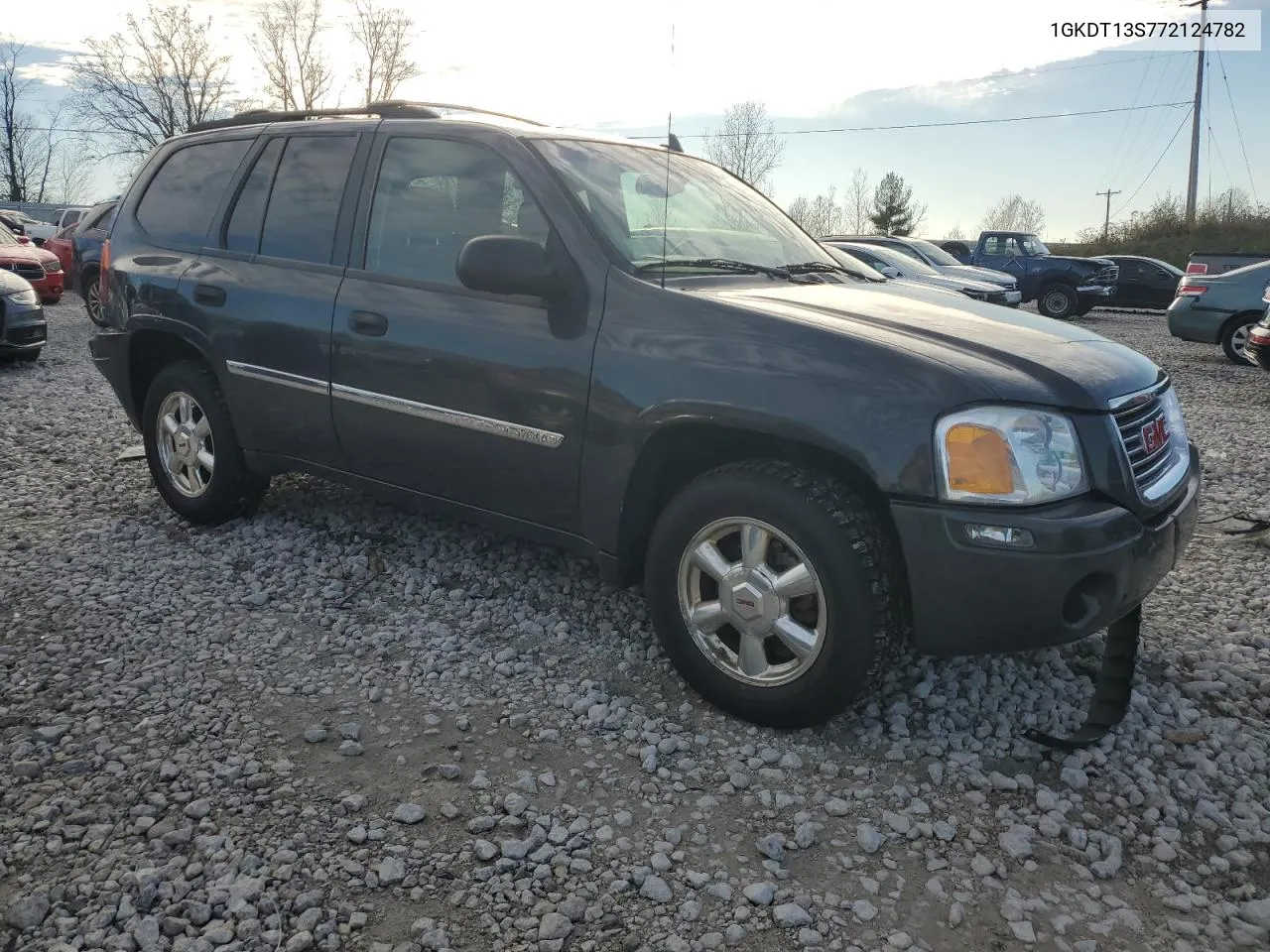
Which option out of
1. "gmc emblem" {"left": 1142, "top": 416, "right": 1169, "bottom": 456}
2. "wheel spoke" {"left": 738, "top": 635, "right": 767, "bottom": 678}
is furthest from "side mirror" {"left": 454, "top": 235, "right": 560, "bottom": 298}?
"gmc emblem" {"left": 1142, "top": 416, "right": 1169, "bottom": 456}

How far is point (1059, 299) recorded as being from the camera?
20906 mm

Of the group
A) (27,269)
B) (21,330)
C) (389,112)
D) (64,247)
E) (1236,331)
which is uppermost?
(389,112)

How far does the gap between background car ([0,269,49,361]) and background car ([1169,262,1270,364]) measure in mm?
13523

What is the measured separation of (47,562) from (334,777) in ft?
8.14

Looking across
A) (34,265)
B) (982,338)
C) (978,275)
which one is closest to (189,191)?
(982,338)

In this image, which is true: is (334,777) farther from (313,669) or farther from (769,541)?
(769,541)

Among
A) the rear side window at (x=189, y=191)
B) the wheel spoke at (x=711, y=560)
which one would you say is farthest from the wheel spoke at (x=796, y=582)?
the rear side window at (x=189, y=191)

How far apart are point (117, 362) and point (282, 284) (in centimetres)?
138

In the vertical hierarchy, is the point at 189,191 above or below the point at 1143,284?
above

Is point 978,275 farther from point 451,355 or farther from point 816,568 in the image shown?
point 816,568

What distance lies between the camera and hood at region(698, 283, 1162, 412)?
2746mm

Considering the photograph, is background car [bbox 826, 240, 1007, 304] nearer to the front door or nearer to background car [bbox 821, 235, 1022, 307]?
background car [bbox 821, 235, 1022, 307]

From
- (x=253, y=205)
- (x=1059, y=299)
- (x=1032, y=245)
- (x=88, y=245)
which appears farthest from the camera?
(x=1032, y=245)

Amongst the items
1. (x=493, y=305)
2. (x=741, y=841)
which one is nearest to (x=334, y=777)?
(x=741, y=841)
